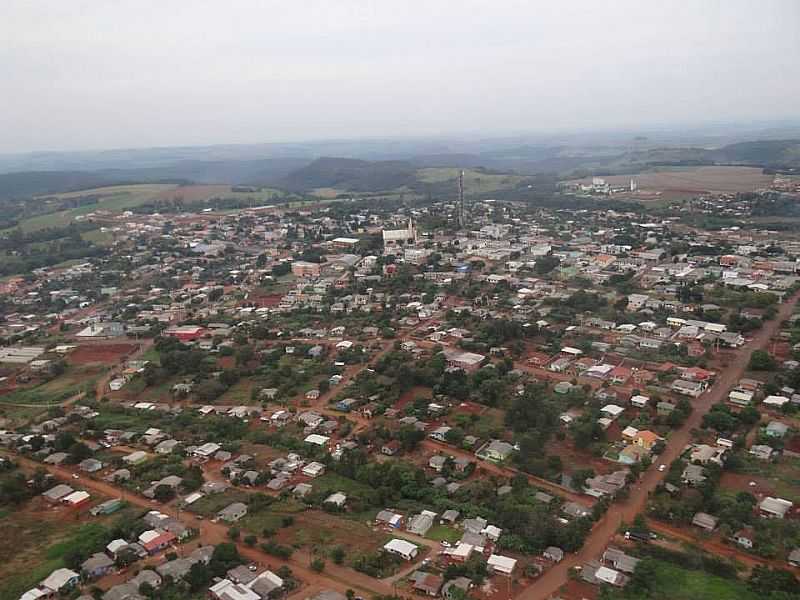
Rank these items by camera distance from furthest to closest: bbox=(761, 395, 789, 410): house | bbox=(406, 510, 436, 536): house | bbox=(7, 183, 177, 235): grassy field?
bbox=(7, 183, 177, 235): grassy field
bbox=(761, 395, 789, 410): house
bbox=(406, 510, 436, 536): house

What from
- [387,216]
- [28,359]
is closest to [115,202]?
[387,216]

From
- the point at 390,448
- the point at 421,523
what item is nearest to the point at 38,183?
the point at 390,448

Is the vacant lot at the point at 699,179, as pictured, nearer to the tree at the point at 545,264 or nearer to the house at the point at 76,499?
the tree at the point at 545,264

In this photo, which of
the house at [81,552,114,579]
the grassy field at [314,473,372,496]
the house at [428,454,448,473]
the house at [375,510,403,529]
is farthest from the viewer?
the house at [428,454,448,473]

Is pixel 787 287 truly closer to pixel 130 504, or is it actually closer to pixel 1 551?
pixel 130 504

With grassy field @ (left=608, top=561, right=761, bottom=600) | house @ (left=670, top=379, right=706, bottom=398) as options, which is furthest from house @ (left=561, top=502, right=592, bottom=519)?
house @ (left=670, top=379, right=706, bottom=398)

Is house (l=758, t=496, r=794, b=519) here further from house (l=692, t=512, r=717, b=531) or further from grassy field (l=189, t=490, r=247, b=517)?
grassy field (l=189, t=490, r=247, b=517)

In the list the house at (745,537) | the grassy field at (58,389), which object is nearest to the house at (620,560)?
the house at (745,537)

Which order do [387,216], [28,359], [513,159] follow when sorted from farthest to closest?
[513,159], [387,216], [28,359]
